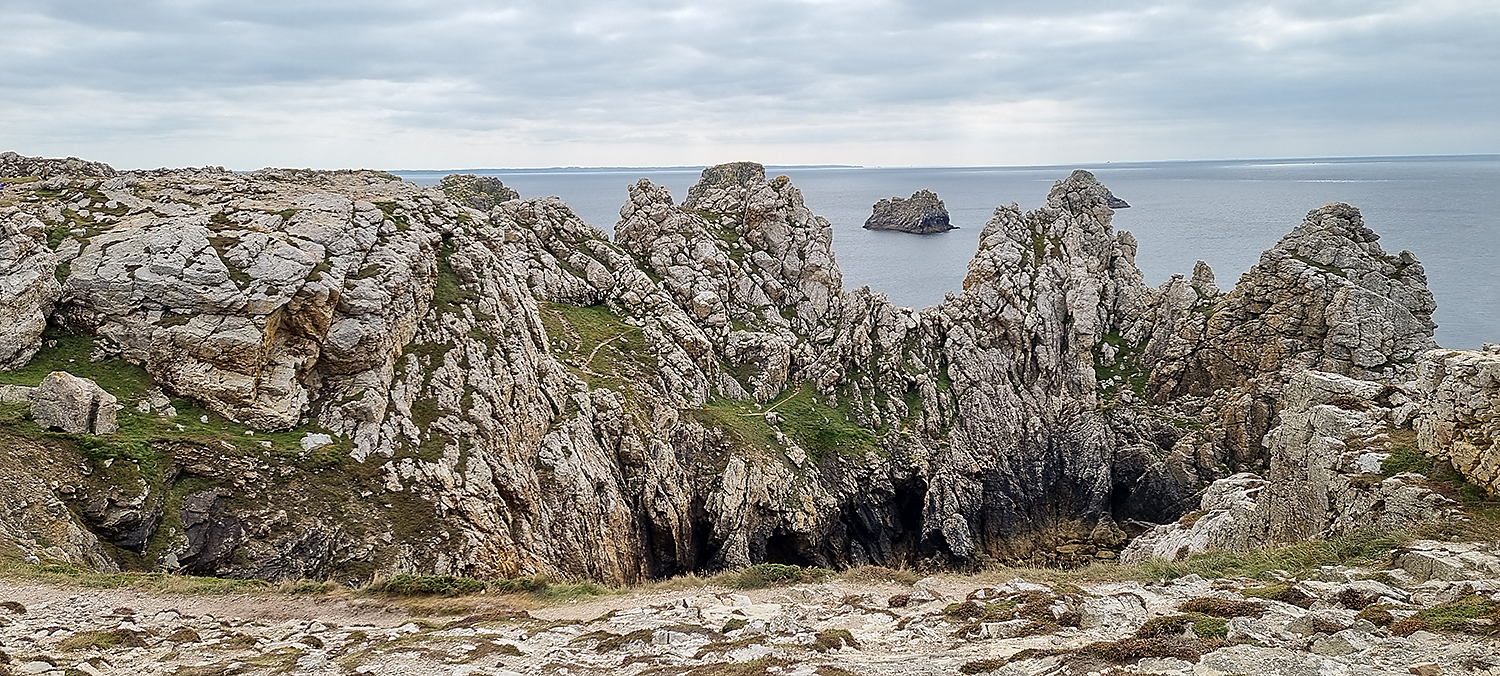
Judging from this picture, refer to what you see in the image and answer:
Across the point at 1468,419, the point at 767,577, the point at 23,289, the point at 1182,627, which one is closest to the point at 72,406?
the point at 23,289

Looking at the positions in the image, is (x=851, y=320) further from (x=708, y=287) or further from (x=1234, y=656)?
(x=1234, y=656)

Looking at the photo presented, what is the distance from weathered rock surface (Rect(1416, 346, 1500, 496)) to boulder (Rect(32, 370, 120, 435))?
136ft

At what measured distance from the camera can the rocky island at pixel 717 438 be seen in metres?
17.8

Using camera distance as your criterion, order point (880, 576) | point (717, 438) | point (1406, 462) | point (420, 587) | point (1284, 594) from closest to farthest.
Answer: point (1284, 594)
point (1406, 462)
point (420, 587)
point (880, 576)
point (717, 438)

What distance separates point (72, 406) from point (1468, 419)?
139 feet

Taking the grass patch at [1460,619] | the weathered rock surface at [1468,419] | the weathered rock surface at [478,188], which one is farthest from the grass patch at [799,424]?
the weathered rock surface at [478,188]

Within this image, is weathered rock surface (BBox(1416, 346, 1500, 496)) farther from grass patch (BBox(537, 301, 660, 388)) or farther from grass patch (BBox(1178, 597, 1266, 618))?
grass patch (BBox(537, 301, 660, 388))

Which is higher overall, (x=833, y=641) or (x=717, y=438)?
(x=833, y=641)

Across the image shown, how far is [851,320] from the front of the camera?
58.6 metres

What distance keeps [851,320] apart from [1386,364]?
3401 cm

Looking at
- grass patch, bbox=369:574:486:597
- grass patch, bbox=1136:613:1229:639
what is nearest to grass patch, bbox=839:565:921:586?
grass patch, bbox=1136:613:1229:639

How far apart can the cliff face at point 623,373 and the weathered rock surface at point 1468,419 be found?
30.1 metres

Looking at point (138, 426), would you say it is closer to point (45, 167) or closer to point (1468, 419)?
point (1468, 419)

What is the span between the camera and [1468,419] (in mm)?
21016
